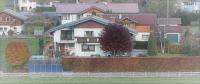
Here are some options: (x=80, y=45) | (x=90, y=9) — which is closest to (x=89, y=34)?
(x=80, y=45)

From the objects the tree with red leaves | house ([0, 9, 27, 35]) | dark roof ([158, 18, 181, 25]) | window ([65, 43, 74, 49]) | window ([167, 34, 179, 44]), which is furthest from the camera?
house ([0, 9, 27, 35])

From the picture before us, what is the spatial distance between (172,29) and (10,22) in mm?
4342

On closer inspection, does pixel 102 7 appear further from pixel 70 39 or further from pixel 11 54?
pixel 11 54

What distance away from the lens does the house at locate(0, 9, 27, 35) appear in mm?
16203

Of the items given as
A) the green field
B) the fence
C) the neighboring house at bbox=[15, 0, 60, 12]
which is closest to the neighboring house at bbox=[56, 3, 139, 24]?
the neighboring house at bbox=[15, 0, 60, 12]

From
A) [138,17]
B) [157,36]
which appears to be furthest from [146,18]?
[157,36]

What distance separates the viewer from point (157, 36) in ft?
47.0

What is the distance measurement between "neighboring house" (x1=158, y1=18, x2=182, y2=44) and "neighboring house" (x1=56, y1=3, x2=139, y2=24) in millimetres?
1629

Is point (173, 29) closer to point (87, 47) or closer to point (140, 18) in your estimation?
Result: point (140, 18)

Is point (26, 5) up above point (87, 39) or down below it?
above

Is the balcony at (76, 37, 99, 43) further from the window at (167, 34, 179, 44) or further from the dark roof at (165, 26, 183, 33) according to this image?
A: the dark roof at (165, 26, 183, 33)

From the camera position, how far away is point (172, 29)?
14867 millimetres

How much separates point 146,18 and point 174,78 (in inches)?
228

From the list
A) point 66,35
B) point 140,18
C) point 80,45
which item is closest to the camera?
point 80,45
